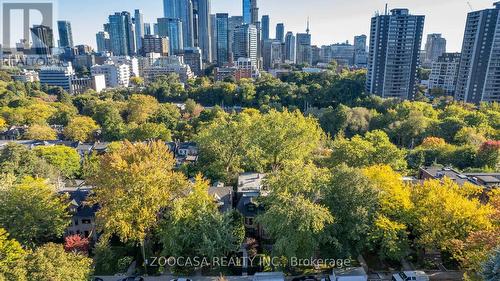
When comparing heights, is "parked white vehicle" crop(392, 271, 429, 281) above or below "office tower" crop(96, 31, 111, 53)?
below

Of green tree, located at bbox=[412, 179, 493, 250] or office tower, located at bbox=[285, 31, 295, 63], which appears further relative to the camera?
office tower, located at bbox=[285, 31, 295, 63]

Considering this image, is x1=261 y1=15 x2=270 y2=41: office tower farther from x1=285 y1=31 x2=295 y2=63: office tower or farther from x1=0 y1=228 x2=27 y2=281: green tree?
x1=0 y1=228 x2=27 y2=281: green tree

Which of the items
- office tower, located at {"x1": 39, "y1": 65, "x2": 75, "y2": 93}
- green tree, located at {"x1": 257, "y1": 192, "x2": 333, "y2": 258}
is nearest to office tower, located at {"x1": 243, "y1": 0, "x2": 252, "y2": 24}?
office tower, located at {"x1": 39, "y1": 65, "x2": 75, "y2": 93}

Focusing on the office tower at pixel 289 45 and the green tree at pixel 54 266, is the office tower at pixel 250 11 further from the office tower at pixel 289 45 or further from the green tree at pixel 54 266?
the green tree at pixel 54 266

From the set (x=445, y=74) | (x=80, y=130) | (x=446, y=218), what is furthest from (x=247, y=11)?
(x=446, y=218)

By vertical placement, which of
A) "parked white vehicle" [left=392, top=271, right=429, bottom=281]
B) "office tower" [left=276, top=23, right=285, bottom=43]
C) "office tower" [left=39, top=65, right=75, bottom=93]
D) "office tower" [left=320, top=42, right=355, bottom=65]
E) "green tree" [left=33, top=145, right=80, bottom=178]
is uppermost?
"office tower" [left=276, top=23, right=285, bottom=43]
